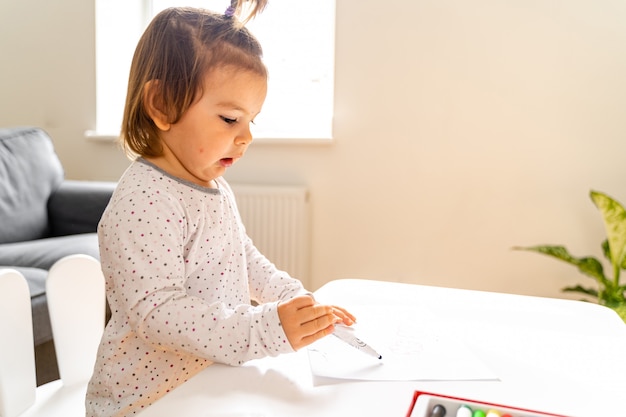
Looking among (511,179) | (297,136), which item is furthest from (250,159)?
(511,179)

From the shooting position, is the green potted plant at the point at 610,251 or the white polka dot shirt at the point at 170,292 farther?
the green potted plant at the point at 610,251

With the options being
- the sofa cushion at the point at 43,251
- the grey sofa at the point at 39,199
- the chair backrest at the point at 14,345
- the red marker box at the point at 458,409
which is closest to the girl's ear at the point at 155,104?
the chair backrest at the point at 14,345

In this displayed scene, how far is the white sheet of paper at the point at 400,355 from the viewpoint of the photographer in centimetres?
57

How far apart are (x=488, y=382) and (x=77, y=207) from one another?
222 centimetres

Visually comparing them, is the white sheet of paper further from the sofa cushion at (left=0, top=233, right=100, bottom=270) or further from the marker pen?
the sofa cushion at (left=0, top=233, right=100, bottom=270)

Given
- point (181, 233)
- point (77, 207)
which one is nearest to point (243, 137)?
point (181, 233)

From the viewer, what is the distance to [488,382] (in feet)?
1.84

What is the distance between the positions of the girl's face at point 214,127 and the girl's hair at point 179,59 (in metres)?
0.01

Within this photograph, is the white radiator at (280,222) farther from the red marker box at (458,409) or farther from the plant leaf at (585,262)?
the red marker box at (458,409)

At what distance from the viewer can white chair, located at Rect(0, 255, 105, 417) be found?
74 centimetres

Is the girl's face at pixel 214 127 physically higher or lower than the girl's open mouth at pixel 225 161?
higher

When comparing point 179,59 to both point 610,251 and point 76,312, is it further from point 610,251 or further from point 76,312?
point 610,251

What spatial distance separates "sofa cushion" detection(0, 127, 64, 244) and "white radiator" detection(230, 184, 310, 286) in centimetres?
86

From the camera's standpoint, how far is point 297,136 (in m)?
2.54
